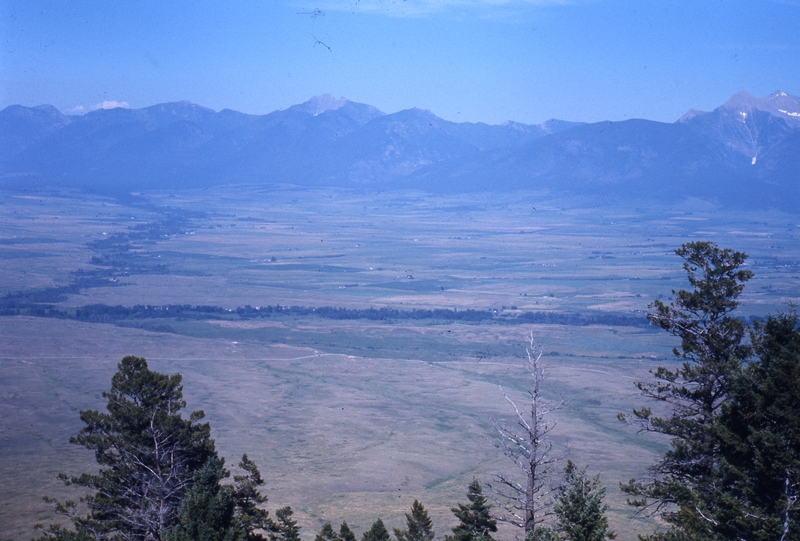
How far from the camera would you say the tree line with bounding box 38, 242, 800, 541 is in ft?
35.7

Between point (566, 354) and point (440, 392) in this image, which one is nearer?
point (440, 392)

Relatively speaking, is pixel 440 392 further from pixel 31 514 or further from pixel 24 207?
pixel 24 207

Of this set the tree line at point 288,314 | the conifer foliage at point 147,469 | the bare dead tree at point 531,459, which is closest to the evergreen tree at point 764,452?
the bare dead tree at point 531,459

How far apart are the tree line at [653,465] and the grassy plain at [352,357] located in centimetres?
900

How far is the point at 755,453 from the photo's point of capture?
11531 millimetres

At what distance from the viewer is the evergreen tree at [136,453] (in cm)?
1655

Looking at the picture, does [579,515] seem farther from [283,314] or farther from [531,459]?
[283,314]

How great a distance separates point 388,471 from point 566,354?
1230 inches

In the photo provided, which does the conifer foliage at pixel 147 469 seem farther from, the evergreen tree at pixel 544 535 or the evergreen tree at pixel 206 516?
the evergreen tree at pixel 544 535

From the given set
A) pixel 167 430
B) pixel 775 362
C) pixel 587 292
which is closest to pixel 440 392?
pixel 167 430

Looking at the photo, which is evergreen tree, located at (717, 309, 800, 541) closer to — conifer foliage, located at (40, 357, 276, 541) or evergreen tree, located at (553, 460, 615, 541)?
evergreen tree, located at (553, 460, 615, 541)

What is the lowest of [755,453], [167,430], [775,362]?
[167,430]

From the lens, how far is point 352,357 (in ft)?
196

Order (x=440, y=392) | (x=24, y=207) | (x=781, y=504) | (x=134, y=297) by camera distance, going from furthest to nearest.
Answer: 1. (x=24, y=207)
2. (x=134, y=297)
3. (x=440, y=392)
4. (x=781, y=504)
